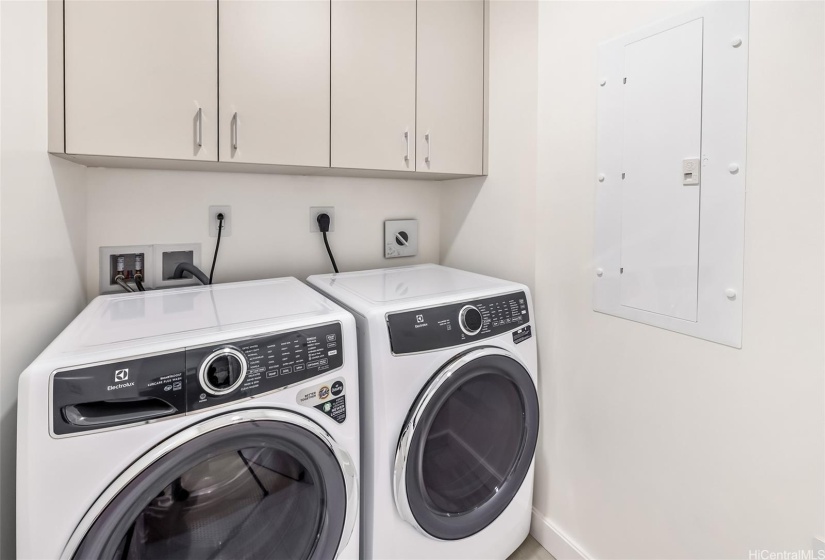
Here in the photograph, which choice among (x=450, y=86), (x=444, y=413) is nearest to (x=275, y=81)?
(x=450, y=86)

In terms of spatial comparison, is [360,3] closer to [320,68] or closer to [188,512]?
[320,68]

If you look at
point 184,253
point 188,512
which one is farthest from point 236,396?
point 184,253

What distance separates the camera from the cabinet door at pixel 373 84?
1.37 metres

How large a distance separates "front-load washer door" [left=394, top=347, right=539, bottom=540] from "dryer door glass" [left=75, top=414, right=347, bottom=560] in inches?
8.6

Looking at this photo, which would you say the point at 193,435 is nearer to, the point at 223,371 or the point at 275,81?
the point at 223,371

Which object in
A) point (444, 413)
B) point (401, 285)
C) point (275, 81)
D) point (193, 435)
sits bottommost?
point (444, 413)

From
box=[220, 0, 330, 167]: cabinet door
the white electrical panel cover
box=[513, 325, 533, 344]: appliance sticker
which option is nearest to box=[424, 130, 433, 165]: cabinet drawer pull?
box=[220, 0, 330, 167]: cabinet door

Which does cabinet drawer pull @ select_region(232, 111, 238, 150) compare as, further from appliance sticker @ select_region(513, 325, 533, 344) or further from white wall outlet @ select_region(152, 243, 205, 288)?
appliance sticker @ select_region(513, 325, 533, 344)

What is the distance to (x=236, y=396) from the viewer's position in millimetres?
867

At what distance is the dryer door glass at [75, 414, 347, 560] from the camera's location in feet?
2.56

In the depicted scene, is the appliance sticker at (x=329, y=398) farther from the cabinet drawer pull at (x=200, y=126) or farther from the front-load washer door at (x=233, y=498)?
the cabinet drawer pull at (x=200, y=126)

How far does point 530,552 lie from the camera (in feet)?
5.16

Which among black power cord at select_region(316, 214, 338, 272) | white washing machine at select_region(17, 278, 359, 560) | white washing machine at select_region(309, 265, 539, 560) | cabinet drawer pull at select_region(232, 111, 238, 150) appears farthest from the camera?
black power cord at select_region(316, 214, 338, 272)

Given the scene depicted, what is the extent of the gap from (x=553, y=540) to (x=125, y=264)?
5.98 feet
